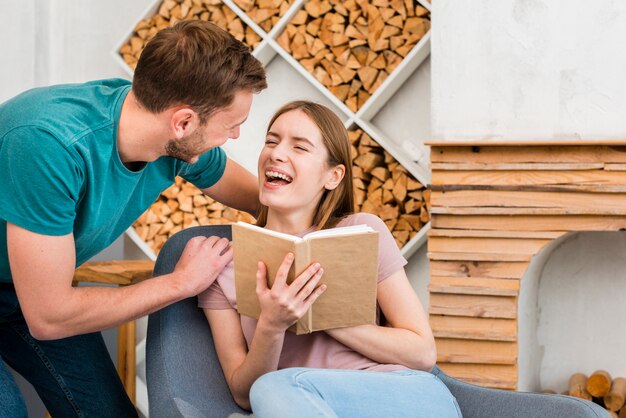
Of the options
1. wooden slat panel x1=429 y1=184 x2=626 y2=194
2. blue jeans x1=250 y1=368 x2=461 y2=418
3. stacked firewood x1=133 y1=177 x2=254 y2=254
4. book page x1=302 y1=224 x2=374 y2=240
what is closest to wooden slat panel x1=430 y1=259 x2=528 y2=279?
wooden slat panel x1=429 y1=184 x2=626 y2=194

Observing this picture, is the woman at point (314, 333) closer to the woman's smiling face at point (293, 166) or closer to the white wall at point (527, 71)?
the woman's smiling face at point (293, 166)

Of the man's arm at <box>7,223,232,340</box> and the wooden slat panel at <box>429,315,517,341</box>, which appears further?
the wooden slat panel at <box>429,315,517,341</box>

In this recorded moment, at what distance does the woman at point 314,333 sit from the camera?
1.56 meters

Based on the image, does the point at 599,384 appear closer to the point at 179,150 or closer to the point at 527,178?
the point at 527,178

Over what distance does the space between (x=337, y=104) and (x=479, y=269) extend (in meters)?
0.96

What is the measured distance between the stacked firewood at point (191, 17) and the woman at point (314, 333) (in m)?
1.59

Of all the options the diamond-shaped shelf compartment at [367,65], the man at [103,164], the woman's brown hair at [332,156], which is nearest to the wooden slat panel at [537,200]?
the diamond-shaped shelf compartment at [367,65]

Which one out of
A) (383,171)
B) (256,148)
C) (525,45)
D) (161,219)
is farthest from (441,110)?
(161,219)

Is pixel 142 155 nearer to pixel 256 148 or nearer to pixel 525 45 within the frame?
pixel 525 45

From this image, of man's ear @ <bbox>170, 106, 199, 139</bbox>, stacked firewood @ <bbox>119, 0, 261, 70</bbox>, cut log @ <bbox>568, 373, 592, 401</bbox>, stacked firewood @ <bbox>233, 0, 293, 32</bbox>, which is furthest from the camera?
stacked firewood @ <bbox>119, 0, 261, 70</bbox>

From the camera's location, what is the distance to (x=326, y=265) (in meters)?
1.59

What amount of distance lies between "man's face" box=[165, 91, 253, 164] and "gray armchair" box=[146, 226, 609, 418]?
0.30 m

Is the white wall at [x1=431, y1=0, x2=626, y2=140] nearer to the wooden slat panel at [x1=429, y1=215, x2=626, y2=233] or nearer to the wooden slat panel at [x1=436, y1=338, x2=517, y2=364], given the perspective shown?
Result: the wooden slat panel at [x1=429, y1=215, x2=626, y2=233]

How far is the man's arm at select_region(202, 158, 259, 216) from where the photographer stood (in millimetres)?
2143
